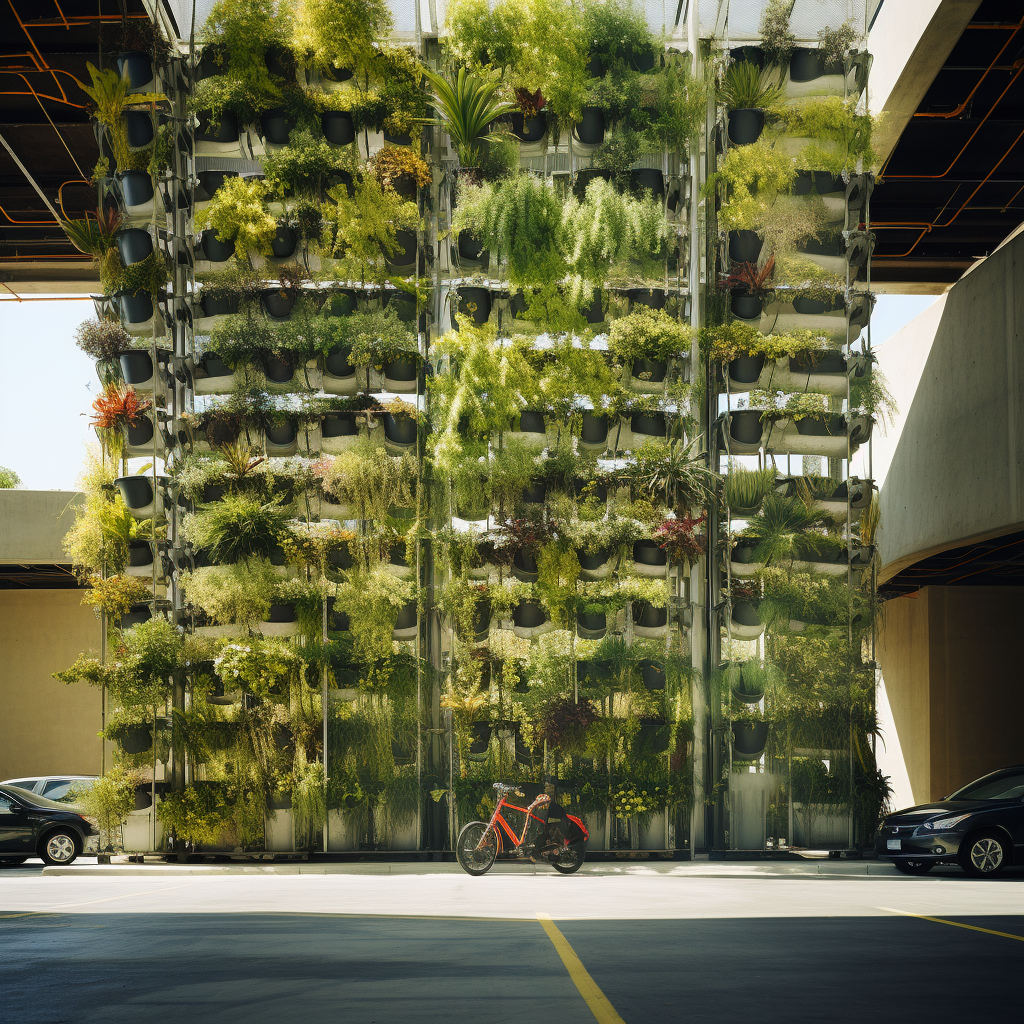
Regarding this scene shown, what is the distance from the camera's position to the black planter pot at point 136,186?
16250 mm

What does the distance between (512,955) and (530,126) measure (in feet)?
41.7

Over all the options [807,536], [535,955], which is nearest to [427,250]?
[807,536]

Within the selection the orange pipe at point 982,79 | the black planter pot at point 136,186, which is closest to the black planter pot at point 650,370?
the orange pipe at point 982,79

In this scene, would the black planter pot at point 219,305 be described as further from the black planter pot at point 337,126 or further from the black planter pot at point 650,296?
the black planter pot at point 650,296

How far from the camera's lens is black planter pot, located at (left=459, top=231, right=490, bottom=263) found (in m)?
16.3

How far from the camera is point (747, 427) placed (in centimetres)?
1623

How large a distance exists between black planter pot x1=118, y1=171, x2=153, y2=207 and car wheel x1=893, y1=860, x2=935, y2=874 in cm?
1391

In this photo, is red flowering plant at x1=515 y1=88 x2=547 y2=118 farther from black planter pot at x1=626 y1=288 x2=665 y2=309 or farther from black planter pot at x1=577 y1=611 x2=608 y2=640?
black planter pot at x1=577 y1=611 x2=608 y2=640

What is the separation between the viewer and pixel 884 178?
868 inches

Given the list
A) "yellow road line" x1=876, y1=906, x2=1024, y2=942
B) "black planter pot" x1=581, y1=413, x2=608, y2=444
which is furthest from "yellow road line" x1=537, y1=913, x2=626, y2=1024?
"black planter pot" x1=581, y1=413, x2=608, y2=444

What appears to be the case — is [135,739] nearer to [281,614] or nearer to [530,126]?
[281,614]

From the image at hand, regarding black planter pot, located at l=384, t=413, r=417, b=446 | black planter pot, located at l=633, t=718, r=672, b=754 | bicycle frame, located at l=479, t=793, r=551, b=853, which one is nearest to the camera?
bicycle frame, located at l=479, t=793, r=551, b=853

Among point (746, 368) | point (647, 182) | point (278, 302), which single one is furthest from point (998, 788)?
point (278, 302)

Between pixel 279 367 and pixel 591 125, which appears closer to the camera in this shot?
pixel 279 367
